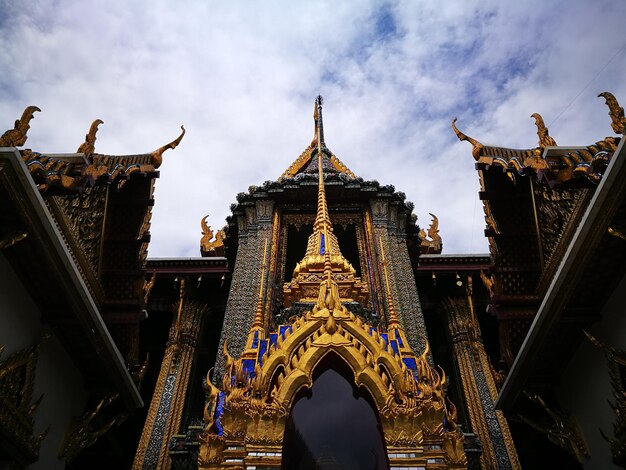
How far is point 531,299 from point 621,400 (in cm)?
183

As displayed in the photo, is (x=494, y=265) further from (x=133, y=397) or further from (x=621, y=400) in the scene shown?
(x=133, y=397)

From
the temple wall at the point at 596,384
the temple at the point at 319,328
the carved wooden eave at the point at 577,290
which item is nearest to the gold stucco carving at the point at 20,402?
the temple at the point at 319,328

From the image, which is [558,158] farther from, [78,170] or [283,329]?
[78,170]

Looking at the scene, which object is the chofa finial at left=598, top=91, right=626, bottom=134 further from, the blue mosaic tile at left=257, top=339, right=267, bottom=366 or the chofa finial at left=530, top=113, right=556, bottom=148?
the blue mosaic tile at left=257, top=339, right=267, bottom=366

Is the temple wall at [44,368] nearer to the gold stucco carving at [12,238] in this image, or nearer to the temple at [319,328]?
the temple at [319,328]

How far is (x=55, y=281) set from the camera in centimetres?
520

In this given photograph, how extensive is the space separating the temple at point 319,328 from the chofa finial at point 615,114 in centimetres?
2

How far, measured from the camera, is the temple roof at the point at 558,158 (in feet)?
15.3

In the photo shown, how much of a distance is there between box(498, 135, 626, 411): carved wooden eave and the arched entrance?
227 centimetres

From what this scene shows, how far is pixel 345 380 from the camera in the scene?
437 centimetres

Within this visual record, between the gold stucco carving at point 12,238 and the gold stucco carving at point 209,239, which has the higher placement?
the gold stucco carving at point 209,239

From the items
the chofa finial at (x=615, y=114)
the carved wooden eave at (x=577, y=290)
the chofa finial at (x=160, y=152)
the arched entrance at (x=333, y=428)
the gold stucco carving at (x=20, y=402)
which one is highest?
the chofa finial at (x=160, y=152)

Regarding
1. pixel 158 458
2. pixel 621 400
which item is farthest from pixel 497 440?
pixel 158 458

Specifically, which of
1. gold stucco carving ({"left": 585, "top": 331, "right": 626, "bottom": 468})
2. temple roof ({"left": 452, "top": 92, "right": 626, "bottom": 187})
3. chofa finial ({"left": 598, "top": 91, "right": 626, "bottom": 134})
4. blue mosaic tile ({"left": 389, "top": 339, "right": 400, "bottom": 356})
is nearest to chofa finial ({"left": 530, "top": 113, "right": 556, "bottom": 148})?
temple roof ({"left": 452, "top": 92, "right": 626, "bottom": 187})
